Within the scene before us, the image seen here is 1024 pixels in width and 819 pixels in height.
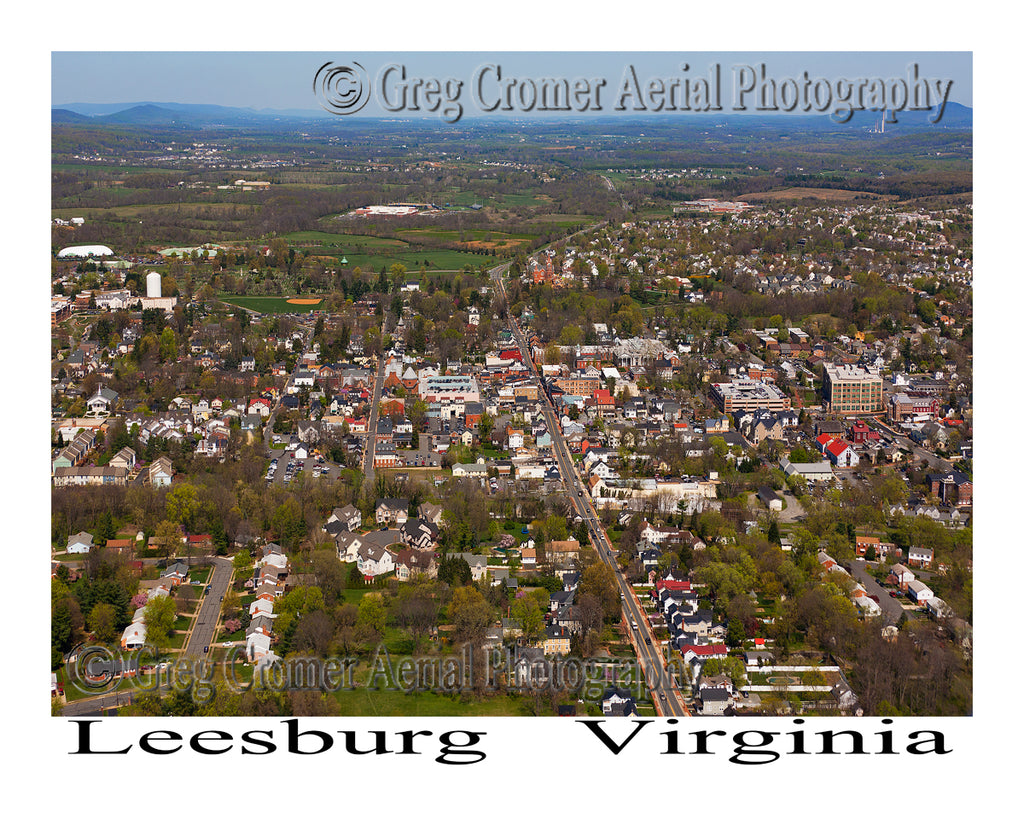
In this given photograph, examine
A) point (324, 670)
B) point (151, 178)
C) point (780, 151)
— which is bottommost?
point (324, 670)

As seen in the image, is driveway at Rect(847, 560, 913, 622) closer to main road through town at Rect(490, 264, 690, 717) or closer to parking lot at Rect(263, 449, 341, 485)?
main road through town at Rect(490, 264, 690, 717)

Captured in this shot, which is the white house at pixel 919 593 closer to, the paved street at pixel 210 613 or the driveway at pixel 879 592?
the driveway at pixel 879 592

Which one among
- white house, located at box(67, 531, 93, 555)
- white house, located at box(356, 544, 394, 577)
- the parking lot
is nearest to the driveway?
white house, located at box(356, 544, 394, 577)

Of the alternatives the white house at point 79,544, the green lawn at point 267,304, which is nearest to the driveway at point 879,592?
the white house at point 79,544

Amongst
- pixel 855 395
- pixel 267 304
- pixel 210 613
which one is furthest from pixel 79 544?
pixel 267 304

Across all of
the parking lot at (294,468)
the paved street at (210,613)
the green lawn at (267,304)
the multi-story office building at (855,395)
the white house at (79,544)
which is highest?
the green lawn at (267,304)

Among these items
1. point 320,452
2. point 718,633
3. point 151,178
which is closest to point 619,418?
point 320,452

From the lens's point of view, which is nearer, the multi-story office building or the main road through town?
the main road through town

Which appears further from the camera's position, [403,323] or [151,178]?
[151,178]
